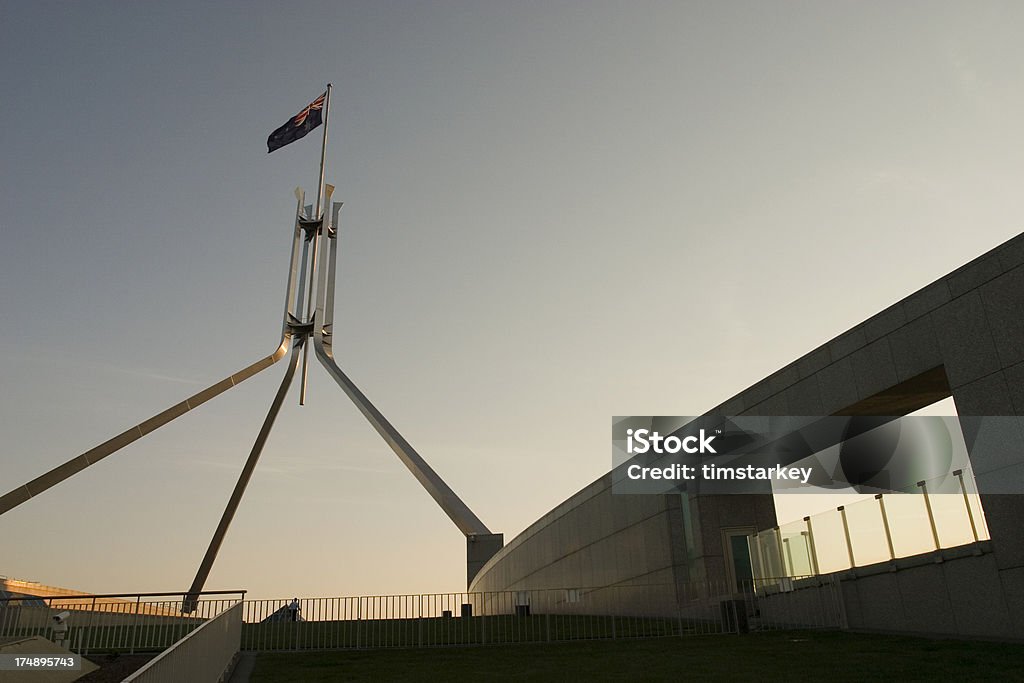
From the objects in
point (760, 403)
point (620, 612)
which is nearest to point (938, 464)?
point (760, 403)

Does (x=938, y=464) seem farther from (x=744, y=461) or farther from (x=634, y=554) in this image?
(x=634, y=554)

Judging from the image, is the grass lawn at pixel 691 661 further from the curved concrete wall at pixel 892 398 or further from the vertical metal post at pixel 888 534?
the curved concrete wall at pixel 892 398

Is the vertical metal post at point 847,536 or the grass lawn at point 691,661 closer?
the grass lawn at point 691,661

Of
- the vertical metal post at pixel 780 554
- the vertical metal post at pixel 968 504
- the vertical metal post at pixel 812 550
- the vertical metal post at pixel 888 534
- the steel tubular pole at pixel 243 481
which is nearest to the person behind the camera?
the vertical metal post at pixel 968 504

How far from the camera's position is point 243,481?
1564 inches

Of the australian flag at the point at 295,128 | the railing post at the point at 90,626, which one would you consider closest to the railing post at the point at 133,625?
the railing post at the point at 90,626

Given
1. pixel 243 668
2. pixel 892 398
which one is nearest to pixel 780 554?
pixel 892 398

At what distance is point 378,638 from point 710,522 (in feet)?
30.0

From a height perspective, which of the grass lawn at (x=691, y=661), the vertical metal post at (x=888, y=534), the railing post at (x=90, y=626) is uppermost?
the vertical metal post at (x=888, y=534)

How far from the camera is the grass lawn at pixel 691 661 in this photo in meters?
11.1

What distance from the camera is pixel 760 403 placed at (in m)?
20.7

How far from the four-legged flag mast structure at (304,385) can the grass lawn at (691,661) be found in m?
19.0

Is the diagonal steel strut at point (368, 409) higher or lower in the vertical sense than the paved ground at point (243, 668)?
higher

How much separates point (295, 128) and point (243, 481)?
1648 cm
